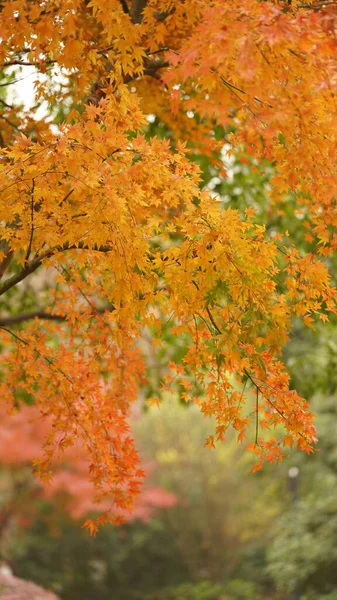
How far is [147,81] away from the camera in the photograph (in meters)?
5.07

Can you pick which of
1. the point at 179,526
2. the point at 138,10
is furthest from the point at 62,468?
the point at 138,10

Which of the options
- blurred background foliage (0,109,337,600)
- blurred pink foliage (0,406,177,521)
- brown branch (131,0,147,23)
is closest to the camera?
brown branch (131,0,147,23)

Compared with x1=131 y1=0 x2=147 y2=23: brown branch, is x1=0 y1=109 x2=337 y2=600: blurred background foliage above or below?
below

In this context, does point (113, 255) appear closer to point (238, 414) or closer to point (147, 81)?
point (238, 414)

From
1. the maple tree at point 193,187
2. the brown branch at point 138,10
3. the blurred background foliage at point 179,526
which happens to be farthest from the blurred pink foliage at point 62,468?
the brown branch at point 138,10

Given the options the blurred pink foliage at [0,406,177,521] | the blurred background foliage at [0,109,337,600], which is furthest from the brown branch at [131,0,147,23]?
the blurred background foliage at [0,109,337,600]

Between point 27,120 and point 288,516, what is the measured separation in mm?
8103

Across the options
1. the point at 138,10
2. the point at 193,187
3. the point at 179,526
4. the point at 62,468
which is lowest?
the point at 179,526

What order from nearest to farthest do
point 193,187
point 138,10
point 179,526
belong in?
point 193,187 < point 138,10 < point 179,526

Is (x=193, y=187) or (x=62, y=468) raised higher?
(x=193, y=187)

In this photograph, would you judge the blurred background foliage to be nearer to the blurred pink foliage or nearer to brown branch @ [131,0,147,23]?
the blurred pink foliage

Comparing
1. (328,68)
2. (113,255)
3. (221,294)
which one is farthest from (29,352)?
(328,68)

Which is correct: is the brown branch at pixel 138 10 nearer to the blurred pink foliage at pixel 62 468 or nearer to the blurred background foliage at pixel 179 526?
the blurred pink foliage at pixel 62 468

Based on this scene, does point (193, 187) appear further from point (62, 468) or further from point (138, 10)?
point (62, 468)
